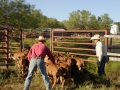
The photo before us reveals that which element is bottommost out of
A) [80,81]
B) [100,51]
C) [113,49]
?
[80,81]

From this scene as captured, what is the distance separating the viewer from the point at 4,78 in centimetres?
986

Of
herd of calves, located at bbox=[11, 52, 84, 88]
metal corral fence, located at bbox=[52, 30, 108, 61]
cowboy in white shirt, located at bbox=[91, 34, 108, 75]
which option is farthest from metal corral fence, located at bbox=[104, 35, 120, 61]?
cowboy in white shirt, located at bbox=[91, 34, 108, 75]

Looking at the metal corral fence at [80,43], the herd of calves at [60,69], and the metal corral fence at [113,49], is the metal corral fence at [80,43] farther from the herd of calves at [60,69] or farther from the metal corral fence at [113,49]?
the herd of calves at [60,69]

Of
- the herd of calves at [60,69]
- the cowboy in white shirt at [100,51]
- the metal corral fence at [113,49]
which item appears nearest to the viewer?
the herd of calves at [60,69]

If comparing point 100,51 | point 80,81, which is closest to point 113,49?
point 80,81

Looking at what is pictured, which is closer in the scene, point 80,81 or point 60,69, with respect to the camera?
point 60,69

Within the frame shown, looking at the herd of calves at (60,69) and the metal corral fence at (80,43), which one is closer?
the herd of calves at (60,69)

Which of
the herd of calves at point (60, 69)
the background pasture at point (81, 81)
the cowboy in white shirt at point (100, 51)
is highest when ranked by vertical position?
the cowboy in white shirt at point (100, 51)

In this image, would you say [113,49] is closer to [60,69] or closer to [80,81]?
[80,81]

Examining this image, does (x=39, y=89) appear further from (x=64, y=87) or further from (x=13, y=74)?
(x=13, y=74)

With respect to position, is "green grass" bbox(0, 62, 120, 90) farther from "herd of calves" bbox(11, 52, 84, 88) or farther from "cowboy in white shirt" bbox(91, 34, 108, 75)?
"cowboy in white shirt" bbox(91, 34, 108, 75)

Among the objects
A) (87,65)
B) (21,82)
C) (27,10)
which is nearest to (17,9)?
(27,10)

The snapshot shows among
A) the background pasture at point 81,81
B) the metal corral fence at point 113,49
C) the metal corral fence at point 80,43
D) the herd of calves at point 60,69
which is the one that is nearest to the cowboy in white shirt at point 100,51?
the background pasture at point 81,81

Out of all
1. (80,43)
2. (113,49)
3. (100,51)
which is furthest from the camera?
(113,49)
